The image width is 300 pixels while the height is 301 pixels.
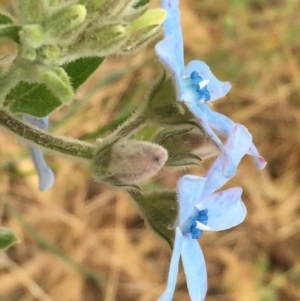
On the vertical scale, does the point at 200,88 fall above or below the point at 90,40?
below

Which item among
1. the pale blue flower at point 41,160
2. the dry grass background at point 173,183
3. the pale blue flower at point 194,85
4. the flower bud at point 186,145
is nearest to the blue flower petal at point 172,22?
the pale blue flower at point 194,85

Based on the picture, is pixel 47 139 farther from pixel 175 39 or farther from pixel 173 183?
pixel 173 183

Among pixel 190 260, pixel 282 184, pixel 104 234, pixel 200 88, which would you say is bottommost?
pixel 282 184

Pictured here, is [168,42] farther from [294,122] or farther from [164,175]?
[294,122]

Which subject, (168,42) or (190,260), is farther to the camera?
Result: (190,260)

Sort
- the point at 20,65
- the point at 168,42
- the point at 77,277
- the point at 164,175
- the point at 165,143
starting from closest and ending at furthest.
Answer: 1. the point at 168,42
2. the point at 20,65
3. the point at 165,143
4. the point at 77,277
5. the point at 164,175

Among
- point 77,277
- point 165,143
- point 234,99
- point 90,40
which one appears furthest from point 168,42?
point 234,99

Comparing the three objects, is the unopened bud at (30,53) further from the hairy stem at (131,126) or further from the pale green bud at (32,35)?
the hairy stem at (131,126)
